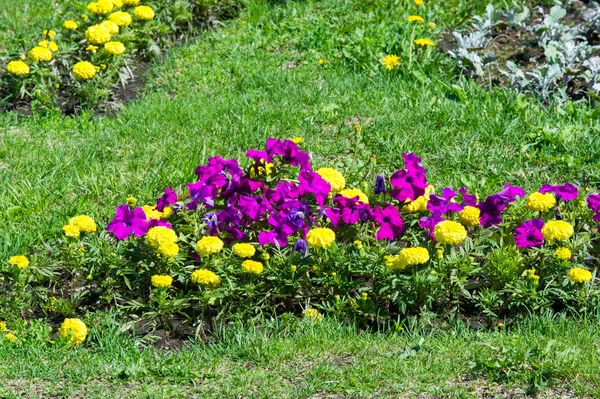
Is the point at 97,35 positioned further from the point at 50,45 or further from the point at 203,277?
the point at 203,277

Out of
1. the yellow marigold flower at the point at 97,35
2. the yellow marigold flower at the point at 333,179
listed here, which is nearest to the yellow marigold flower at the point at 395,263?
the yellow marigold flower at the point at 333,179

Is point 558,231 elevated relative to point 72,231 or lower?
elevated

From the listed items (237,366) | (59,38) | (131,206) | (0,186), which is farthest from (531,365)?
(59,38)

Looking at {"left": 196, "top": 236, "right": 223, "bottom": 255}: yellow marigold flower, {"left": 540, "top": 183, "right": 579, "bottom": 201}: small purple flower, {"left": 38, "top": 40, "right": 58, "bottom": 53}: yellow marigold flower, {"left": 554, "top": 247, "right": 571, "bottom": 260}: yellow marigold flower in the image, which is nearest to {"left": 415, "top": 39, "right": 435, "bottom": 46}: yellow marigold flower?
{"left": 540, "top": 183, "right": 579, "bottom": 201}: small purple flower

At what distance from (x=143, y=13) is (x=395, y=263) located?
3.73m

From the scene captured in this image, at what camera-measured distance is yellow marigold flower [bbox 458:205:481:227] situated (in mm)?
4469

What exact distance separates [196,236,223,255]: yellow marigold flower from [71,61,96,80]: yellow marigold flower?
271 centimetres

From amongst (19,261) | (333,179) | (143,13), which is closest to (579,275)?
(333,179)

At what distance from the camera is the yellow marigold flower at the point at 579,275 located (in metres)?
4.20

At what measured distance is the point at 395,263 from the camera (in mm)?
4258

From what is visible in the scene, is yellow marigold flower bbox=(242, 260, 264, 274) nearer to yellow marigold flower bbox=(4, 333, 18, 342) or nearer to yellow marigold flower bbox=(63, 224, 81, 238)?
yellow marigold flower bbox=(63, 224, 81, 238)

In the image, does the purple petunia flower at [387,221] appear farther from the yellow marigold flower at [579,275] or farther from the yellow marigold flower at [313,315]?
the yellow marigold flower at [579,275]

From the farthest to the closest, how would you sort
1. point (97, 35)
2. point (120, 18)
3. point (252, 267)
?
point (120, 18)
point (97, 35)
point (252, 267)

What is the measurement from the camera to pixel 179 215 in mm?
4758
